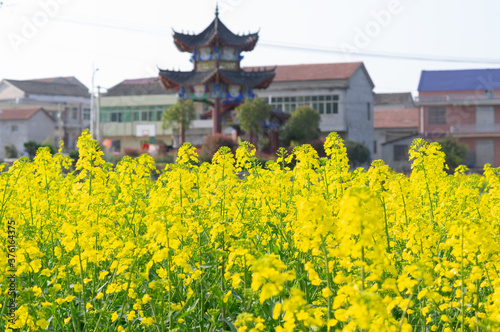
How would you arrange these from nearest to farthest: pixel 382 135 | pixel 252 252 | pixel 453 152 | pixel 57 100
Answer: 1. pixel 252 252
2. pixel 453 152
3. pixel 382 135
4. pixel 57 100

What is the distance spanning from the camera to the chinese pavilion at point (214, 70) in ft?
115

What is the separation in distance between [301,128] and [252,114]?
4053mm

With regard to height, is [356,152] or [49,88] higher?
[49,88]

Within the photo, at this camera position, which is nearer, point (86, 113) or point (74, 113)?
point (74, 113)

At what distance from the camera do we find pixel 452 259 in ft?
16.9

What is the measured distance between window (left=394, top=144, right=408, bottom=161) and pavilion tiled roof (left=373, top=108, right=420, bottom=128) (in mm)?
4570

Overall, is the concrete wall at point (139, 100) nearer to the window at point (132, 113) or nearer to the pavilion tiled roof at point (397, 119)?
the window at point (132, 113)

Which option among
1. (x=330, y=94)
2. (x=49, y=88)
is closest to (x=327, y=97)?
(x=330, y=94)

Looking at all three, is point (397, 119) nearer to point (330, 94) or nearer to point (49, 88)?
point (330, 94)

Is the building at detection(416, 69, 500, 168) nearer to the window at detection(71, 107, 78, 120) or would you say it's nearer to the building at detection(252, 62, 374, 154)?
the building at detection(252, 62, 374, 154)

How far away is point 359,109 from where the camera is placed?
151ft

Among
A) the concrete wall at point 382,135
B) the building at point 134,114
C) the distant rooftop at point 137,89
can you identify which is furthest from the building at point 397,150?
the distant rooftop at point 137,89

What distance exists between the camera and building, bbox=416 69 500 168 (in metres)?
42.5

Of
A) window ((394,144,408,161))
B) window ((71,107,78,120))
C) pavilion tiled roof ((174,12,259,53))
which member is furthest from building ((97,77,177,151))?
window ((394,144,408,161))
